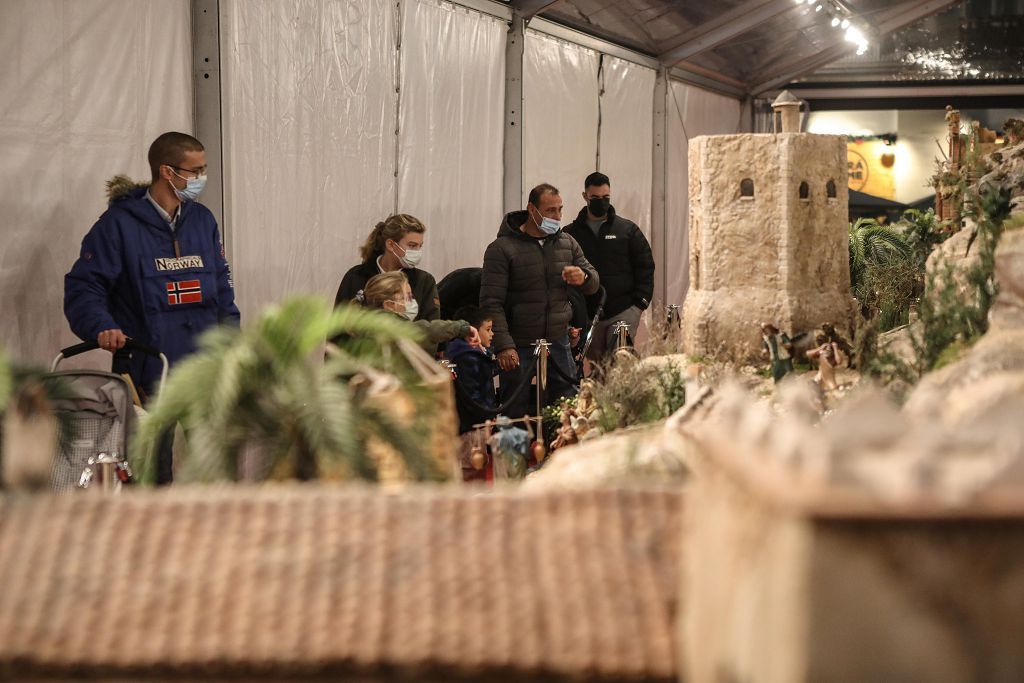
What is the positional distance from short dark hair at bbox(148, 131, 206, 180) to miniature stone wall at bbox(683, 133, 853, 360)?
4.13 meters

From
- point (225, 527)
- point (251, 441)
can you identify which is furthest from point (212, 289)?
point (225, 527)

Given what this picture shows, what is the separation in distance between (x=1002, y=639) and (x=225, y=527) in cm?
139

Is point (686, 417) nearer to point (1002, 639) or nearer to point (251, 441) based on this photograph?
point (251, 441)

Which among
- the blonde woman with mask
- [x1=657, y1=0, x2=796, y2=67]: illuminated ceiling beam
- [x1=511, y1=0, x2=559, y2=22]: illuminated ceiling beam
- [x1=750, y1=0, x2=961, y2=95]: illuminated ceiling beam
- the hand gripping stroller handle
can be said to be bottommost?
the hand gripping stroller handle

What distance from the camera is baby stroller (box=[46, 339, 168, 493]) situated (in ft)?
16.6

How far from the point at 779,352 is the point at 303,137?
11.8 ft

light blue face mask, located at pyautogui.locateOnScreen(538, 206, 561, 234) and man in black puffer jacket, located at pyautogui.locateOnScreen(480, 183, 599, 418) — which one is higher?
light blue face mask, located at pyautogui.locateOnScreen(538, 206, 561, 234)

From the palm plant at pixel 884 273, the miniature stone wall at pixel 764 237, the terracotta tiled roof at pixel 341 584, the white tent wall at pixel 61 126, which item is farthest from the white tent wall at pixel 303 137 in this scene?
the terracotta tiled roof at pixel 341 584

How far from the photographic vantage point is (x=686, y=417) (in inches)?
207

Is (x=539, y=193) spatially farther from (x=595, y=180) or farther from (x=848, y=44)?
(x=848, y=44)

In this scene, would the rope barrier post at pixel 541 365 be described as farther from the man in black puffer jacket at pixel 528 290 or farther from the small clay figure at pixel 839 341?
the small clay figure at pixel 839 341

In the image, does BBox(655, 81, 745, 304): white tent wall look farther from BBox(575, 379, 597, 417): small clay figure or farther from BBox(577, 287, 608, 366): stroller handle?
BBox(575, 379, 597, 417): small clay figure

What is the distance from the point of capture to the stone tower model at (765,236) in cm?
896

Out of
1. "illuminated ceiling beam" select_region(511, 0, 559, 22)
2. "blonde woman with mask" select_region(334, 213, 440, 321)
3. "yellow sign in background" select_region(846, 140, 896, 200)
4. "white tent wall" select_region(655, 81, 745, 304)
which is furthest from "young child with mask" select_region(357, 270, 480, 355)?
"yellow sign in background" select_region(846, 140, 896, 200)
